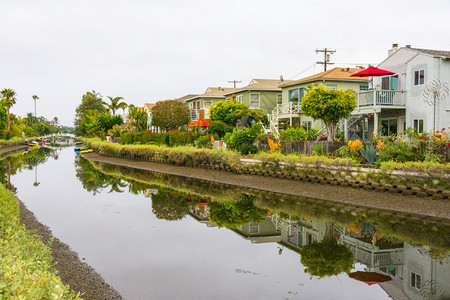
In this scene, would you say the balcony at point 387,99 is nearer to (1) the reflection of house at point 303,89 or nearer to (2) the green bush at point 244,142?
(1) the reflection of house at point 303,89

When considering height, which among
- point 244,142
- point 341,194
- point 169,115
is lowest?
point 341,194

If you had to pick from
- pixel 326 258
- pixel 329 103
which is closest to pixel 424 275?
pixel 326 258

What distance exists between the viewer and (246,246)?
40.8 ft

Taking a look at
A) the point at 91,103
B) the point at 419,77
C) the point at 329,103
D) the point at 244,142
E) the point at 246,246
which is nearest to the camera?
the point at 246,246

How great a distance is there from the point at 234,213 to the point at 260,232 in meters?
2.87

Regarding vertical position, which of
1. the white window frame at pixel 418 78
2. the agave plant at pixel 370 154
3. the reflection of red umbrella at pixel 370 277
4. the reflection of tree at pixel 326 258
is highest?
the white window frame at pixel 418 78

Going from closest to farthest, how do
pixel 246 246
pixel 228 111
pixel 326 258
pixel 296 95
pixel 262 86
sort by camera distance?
pixel 326 258 < pixel 246 246 < pixel 296 95 < pixel 228 111 < pixel 262 86

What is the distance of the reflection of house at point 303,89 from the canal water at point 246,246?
1634 cm

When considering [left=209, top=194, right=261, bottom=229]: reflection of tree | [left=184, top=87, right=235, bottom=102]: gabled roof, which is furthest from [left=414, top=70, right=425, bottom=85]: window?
[left=184, top=87, right=235, bottom=102]: gabled roof

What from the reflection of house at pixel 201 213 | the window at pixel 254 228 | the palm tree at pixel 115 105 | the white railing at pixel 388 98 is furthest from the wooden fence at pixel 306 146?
the palm tree at pixel 115 105

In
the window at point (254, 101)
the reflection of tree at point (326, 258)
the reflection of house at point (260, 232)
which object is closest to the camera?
the reflection of tree at point (326, 258)

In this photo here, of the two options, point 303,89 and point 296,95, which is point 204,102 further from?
point 303,89

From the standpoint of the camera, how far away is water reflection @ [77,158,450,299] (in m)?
9.59

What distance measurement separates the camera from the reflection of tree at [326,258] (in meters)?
9.98
